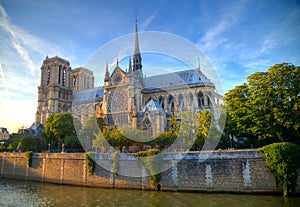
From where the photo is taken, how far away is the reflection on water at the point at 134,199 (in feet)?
48.8

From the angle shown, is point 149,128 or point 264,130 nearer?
point 264,130

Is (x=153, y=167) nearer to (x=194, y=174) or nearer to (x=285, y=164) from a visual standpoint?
(x=194, y=174)

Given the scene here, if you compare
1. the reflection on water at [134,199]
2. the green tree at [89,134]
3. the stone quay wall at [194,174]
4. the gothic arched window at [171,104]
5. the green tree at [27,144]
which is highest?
the gothic arched window at [171,104]

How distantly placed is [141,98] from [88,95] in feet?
67.9

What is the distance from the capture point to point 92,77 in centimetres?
7900

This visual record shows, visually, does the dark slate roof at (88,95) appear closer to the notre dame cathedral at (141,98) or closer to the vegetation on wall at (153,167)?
the notre dame cathedral at (141,98)

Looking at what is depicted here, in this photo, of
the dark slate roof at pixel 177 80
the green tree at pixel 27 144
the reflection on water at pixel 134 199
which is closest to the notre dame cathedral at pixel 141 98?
the dark slate roof at pixel 177 80

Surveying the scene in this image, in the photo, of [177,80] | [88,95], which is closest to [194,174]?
[177,80]

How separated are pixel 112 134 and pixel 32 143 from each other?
59.5ft

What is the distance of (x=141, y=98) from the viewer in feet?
144

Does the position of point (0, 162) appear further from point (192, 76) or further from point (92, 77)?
point (92, 77)

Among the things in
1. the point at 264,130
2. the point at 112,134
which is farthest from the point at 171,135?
the point at 264,130

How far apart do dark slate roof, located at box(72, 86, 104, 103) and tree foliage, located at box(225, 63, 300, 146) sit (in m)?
37.9

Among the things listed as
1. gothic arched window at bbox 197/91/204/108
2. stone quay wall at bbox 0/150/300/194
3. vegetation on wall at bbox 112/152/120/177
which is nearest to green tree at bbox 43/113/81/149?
stone quay wall at bbox 0/150/300/194
